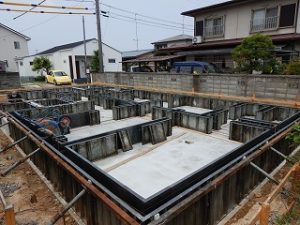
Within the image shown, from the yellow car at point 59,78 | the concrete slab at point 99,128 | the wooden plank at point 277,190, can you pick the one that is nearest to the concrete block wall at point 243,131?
the wooden plank at point 277,190

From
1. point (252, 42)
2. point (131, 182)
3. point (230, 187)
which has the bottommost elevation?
point (131, 182)

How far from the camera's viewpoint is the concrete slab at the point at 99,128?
28.1ft

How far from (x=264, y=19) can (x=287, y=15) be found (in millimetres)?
1581

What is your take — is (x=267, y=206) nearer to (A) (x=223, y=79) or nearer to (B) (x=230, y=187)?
(B) (x=230, y=187)

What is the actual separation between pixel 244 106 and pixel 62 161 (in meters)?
8.65

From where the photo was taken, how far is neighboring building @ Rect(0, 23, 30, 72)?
31.1m

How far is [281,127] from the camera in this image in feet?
22.2

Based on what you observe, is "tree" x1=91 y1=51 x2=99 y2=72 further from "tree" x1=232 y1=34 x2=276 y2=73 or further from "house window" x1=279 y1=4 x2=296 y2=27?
"house window" x1=279 y1=4 x2=296 y2=27

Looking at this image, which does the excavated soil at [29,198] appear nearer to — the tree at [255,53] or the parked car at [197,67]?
the tree at [255,53]

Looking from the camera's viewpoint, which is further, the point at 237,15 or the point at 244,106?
the point at 237,15

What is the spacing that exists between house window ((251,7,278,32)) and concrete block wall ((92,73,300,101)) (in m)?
7.53

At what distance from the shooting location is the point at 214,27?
20.2 m

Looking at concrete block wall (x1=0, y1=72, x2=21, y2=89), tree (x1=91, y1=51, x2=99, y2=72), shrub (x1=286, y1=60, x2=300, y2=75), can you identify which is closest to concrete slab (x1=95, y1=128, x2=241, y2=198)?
shrub (x1=286, y1=60, x2=300, y2=75)

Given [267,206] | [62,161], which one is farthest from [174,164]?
[267,206]
